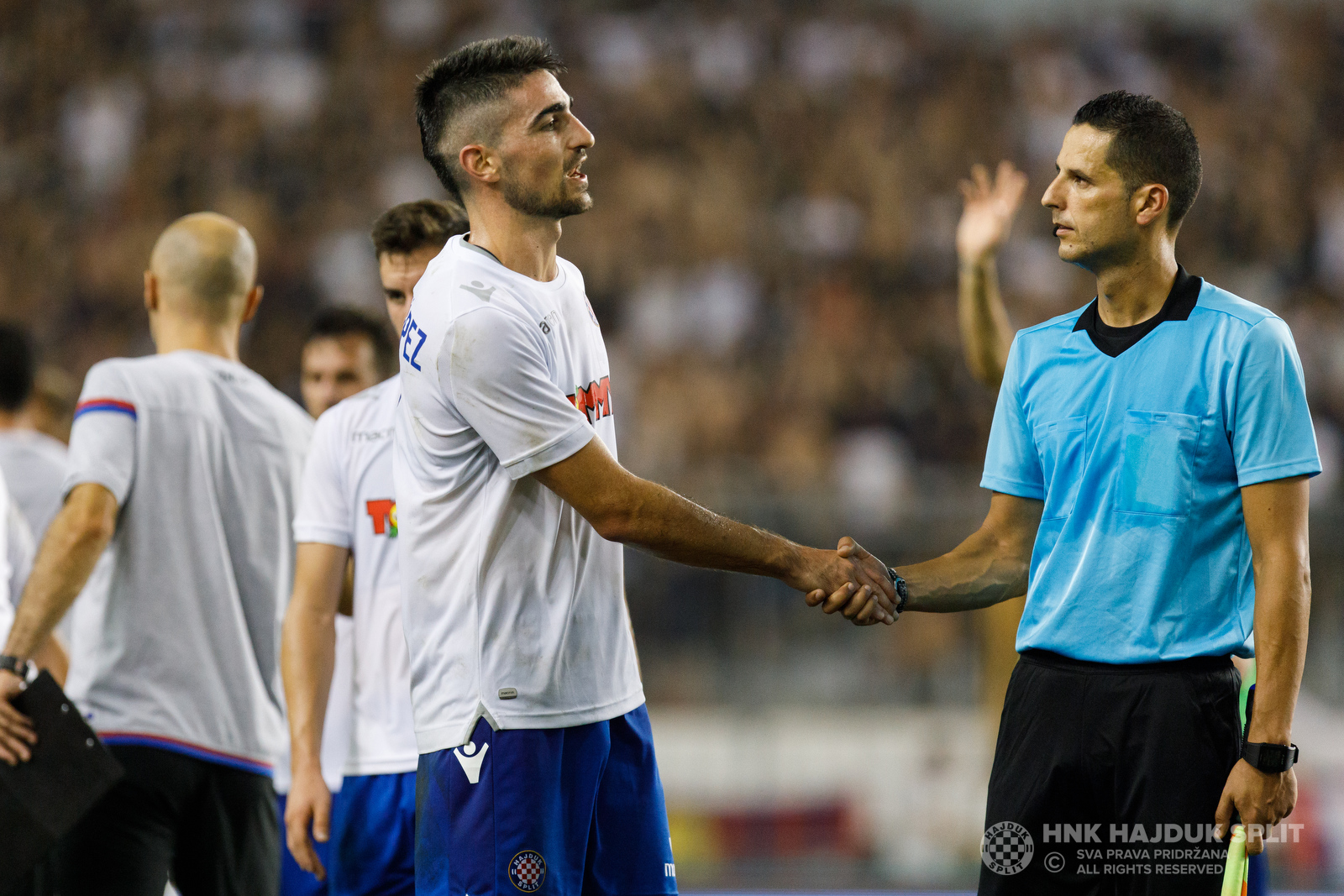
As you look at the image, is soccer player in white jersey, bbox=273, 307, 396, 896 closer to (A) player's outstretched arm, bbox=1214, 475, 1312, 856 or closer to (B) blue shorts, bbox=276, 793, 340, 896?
(B) blue shorts, bbox=276, 793, 340, 896

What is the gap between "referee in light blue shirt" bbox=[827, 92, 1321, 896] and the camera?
10.4 ft

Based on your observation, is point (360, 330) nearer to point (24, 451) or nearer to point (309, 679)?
point (309, 679)

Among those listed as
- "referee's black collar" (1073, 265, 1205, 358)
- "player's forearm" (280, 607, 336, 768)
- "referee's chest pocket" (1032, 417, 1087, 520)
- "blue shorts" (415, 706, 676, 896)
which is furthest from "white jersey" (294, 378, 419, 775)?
"referee's black collar" (1073, 265, 1205, 358)

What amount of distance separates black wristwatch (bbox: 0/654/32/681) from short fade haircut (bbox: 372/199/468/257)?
158 centimetres

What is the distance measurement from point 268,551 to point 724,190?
942cm

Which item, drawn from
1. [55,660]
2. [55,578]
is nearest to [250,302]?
[55,578]

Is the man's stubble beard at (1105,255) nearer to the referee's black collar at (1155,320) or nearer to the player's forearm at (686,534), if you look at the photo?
the referee's black collar at (1155,320)

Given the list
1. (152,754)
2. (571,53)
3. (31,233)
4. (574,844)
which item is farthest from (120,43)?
(574,844)

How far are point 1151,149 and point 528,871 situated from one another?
2.22 metres

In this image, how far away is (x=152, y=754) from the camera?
14.4 feet

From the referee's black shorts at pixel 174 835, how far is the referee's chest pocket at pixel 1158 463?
2787mm

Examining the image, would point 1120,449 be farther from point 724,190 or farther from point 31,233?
point 31,233

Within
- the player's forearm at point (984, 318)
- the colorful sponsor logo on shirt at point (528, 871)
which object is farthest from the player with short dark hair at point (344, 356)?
the colorful sponsor logo on shirt at point (528, 871)

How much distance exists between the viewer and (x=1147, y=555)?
331 centimetres
